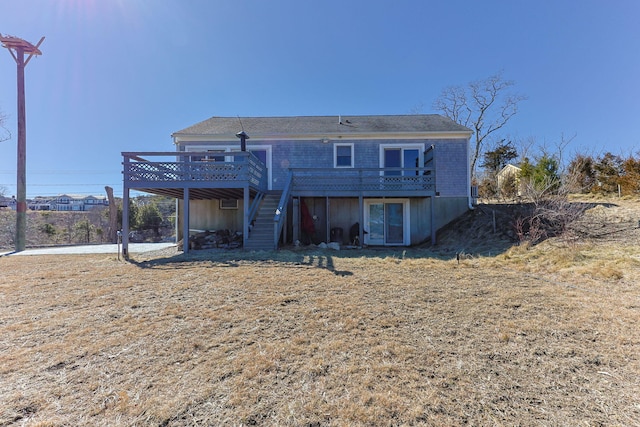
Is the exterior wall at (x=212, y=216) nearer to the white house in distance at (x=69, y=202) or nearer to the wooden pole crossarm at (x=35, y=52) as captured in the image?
the wooden pole crossarm at (x=35, y=52)

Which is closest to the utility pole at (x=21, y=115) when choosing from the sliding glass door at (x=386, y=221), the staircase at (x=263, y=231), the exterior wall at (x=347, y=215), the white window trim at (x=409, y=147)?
the staircase at (x=263, y=231)

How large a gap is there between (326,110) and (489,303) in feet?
52.1

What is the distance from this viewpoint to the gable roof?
12.5 metres

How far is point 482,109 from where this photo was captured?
26156 millimetres

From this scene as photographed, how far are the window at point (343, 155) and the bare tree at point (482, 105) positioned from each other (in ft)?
56.5

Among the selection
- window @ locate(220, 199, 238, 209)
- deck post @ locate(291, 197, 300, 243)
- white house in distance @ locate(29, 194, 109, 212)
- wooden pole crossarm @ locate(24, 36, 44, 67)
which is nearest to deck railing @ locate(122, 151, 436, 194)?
deck post @ locate(291, 197, 300, 243)

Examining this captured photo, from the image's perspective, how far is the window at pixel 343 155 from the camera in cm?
1273

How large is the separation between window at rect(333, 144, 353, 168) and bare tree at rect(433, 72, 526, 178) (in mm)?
17226

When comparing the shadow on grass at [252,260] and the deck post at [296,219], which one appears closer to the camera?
the shadow on grass at [252,260]

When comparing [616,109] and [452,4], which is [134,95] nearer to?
[452,4]

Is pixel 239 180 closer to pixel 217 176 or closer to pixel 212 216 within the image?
pixel 217 176

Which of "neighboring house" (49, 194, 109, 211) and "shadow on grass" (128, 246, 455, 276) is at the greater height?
"neighboring house" (49, 194, 109, 211)

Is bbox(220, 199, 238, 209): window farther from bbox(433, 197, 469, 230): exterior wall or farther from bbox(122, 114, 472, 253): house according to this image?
bbox(433, 197, 469, 230): exterior wall

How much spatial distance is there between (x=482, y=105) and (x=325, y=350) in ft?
100
